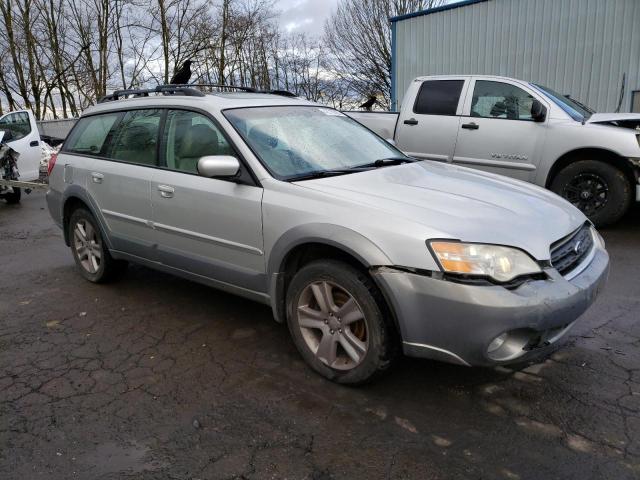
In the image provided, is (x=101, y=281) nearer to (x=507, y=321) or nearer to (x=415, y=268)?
(x=415, y=268)

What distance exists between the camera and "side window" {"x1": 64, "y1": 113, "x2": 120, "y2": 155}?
4.64 m

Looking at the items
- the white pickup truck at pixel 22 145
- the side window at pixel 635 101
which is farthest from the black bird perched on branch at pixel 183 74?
the side window at pixel 635 101

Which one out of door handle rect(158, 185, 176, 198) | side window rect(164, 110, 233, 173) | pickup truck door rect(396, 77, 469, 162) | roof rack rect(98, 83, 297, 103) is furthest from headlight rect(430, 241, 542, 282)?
pickup truck door rect(396, 77, 469, 162)

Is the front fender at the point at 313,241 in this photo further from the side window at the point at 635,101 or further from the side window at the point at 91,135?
the side window at the point at 635,101

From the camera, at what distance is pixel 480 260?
98.9 inches

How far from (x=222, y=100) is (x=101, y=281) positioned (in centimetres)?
217

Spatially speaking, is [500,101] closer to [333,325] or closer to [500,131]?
[500,131]

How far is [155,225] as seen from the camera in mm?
3957

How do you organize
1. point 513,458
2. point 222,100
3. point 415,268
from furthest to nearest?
point 222,100
point 415,268
point 513,458

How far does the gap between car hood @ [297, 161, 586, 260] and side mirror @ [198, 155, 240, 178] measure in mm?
418

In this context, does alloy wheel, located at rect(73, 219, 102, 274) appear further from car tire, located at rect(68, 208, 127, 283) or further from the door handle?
the door handle

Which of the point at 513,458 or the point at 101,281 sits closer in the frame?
the point at 513,458

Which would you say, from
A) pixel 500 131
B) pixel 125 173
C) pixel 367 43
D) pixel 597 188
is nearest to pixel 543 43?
pixel 500 131

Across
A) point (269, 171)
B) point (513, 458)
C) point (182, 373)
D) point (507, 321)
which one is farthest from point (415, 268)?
point (182, 373)
